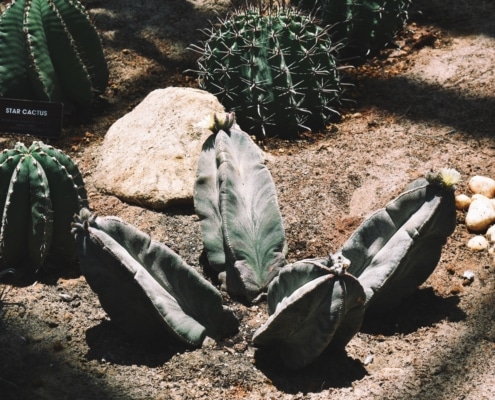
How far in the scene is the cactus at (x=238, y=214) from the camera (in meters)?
3.46

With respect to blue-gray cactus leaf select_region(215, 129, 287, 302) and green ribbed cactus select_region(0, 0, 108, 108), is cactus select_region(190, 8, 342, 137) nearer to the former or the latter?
green ribbed cactus select_region(0, 0, 108, 108)

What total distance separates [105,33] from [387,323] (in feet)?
10.2

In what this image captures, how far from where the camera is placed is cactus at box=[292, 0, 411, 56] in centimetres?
533

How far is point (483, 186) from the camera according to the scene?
13.4 feet

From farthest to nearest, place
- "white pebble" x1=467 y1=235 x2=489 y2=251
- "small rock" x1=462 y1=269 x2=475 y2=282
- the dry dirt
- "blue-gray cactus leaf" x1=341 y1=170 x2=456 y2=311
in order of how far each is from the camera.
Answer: "white pebble" x1=467 y1=235 x2=489 y2=251 < "small rock" x1=462 y1=269 x2=475 y2=282 < "blue-gray cactus leaf" x1=341 y1=170 x2=456 y2=311 < the dry dirt

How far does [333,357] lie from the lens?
3172mm

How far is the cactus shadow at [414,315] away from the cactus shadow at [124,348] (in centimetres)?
70

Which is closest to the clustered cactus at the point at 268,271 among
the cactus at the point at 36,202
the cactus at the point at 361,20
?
the cactus at the point at 36,202

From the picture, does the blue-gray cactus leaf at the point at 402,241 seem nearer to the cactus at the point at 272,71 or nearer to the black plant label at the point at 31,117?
the cactus at the point at 272,71

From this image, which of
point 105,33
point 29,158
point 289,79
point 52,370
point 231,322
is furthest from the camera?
point 105,33

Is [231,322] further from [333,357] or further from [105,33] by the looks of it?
[105,33]

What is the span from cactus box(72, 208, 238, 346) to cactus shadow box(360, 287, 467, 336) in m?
0.51

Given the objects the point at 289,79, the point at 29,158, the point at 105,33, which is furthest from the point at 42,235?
the point at 105,33

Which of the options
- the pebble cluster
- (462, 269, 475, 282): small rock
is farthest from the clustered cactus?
the pebble cluster
